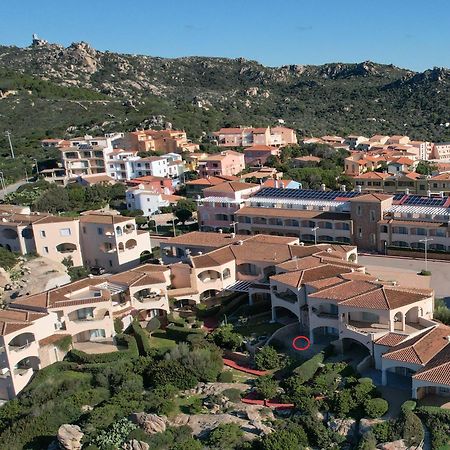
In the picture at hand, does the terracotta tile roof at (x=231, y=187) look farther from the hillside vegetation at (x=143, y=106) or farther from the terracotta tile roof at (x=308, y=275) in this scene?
the hillside vegetation at (x=143, y=106)

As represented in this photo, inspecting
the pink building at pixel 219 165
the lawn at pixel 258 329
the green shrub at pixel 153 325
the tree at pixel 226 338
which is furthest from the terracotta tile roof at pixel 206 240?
the pink building at pixel 219 165

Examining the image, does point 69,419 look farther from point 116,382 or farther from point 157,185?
point 157,185

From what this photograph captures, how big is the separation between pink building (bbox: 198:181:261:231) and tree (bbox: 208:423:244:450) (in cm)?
4199

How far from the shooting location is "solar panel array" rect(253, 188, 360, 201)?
69250 mm

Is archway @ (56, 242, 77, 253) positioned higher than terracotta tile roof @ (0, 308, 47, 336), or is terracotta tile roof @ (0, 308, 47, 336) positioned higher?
archway @ (56, 242, 77, 253)

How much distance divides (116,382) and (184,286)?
→ 14191mm

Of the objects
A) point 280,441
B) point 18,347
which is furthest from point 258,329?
point 18,347

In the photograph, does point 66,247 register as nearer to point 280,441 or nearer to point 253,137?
point 280,441

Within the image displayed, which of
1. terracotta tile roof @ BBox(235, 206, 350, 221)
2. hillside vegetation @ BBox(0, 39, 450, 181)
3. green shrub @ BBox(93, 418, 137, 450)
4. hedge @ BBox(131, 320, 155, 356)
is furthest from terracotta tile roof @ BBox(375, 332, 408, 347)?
hillside vegetation @ BBox(0, 39, 450, 181)

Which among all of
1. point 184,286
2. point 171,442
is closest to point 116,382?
point 171,442

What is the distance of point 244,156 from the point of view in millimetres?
115875

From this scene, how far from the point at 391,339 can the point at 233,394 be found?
1068 cm

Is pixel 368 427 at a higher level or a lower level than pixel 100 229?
lower

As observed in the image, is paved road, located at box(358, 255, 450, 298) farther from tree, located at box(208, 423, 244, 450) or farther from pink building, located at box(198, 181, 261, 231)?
tree, located at box(208, 423, 244, 450)
